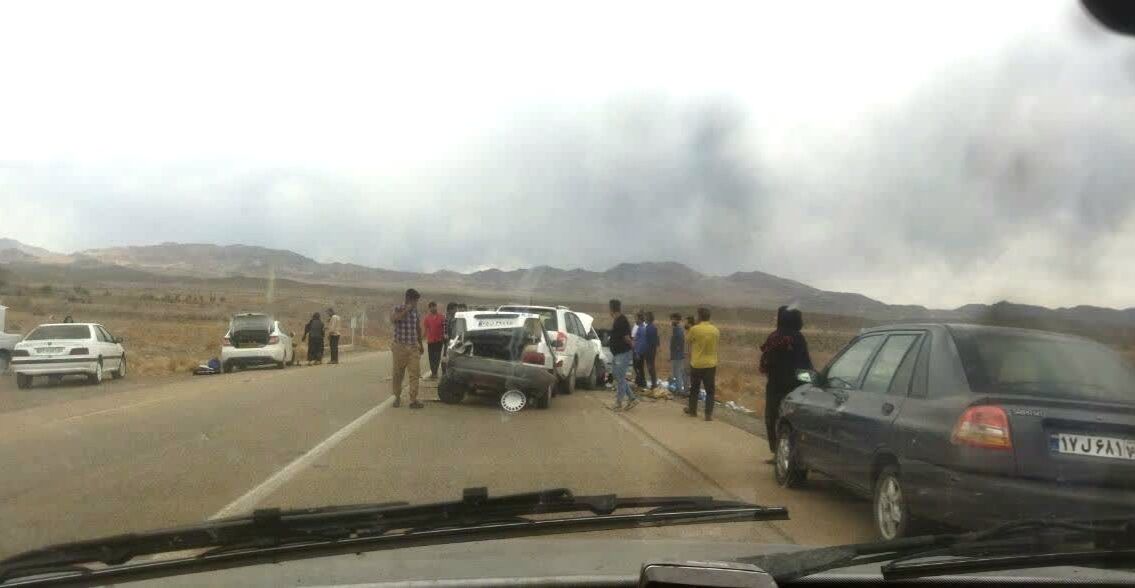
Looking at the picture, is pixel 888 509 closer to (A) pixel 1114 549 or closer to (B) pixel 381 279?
(A) pixel 1114 549

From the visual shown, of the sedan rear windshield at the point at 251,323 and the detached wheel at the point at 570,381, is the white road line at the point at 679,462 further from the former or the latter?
the sedan rear windshield at the point at 251,323

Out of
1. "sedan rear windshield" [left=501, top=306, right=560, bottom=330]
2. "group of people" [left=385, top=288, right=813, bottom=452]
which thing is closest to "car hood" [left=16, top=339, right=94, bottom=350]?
"group of people" [left=385, top=288, right=813, bottom=452]

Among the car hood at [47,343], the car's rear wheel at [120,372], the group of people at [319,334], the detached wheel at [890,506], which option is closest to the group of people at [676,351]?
the detached wheel at [890,506]

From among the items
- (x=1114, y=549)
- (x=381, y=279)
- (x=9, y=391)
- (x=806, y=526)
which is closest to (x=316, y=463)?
(x=806, y=526)

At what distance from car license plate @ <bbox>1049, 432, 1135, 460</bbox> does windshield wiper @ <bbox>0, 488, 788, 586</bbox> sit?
1578mm

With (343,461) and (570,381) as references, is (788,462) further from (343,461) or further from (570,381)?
(570,381)

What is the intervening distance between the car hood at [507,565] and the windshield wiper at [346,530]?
12 centimetres

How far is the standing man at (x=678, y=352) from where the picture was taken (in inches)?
790

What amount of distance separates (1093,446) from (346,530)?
12.8 feet

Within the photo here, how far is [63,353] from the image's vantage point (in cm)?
2322

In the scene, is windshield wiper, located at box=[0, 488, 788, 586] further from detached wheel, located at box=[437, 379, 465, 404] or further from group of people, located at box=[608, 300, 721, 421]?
detached wheel, located at box=[437, 379, 465, 404]

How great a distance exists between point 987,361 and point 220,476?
6.57 m

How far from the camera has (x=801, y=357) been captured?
35.8ft

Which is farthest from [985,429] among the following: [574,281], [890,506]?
[574,281]
